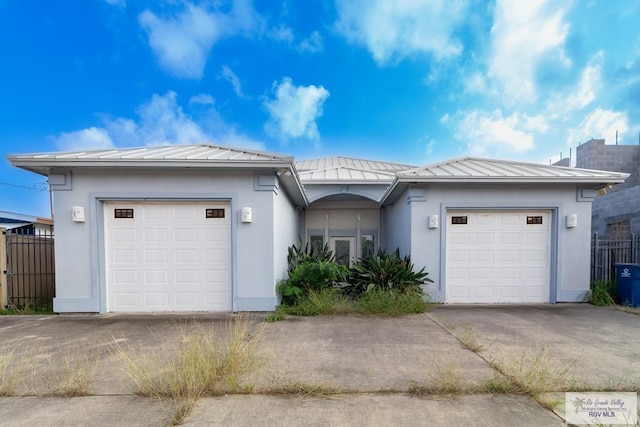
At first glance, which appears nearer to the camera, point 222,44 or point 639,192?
point 639,192

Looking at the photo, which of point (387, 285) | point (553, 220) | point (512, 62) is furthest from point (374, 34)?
point (387, 285)

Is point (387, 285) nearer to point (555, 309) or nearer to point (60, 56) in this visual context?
point (555, 309)

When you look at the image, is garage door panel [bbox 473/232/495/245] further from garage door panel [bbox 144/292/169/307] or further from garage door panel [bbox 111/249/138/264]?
garage door panel [bbox 111/249/138/264]

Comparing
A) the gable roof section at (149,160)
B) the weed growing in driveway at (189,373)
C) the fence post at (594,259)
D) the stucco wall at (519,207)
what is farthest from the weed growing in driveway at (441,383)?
the fence post at (594,259)

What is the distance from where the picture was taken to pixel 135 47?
10.4m

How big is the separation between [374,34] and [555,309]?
996cm

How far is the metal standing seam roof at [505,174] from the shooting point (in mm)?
6465

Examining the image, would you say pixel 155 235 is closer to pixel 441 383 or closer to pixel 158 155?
pixel 158 155

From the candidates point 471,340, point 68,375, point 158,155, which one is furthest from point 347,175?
point 68,375

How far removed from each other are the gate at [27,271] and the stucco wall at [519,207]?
855cm

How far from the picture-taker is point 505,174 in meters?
6.66

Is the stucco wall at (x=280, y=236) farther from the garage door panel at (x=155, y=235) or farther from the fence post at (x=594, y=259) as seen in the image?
the fence post at (x=594, y=259)

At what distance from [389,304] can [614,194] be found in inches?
397

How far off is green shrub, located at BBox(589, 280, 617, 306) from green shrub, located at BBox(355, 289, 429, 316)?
13.7ft
